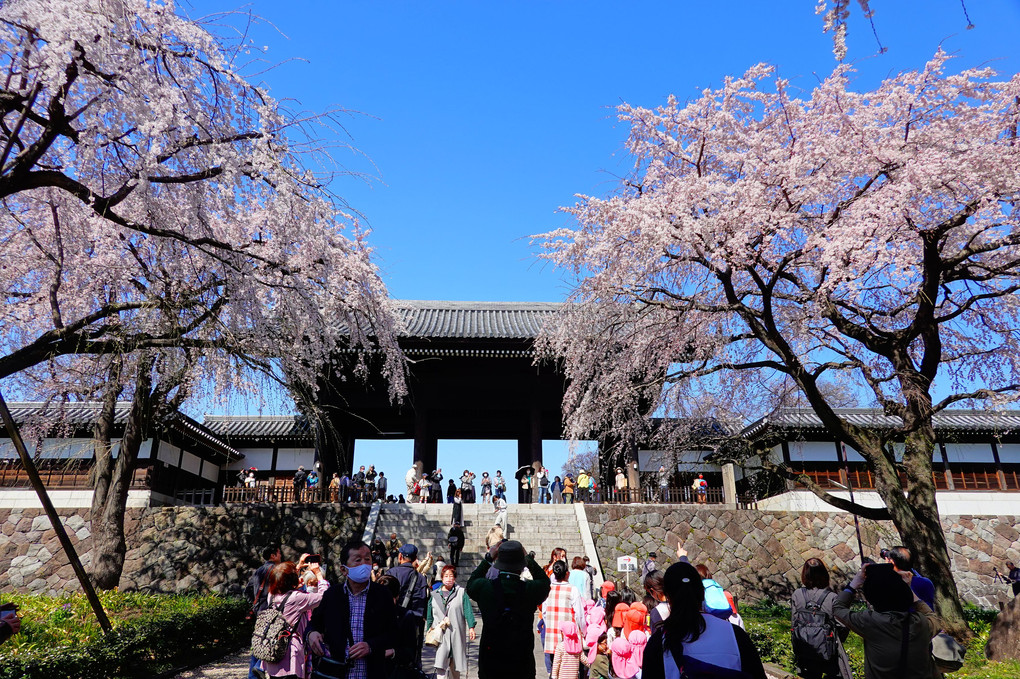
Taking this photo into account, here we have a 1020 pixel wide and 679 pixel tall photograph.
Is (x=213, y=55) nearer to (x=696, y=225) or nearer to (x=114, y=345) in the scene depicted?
(x=114, y=345)

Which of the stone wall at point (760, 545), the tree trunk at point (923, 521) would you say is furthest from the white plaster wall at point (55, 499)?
the tree trunk at point (923, 521)

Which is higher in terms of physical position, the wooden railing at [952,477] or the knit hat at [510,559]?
the wooden railing at [952,477]

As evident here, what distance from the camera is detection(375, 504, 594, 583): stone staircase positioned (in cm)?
1633

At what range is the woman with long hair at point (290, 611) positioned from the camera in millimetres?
5312

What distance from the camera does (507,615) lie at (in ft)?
13.6

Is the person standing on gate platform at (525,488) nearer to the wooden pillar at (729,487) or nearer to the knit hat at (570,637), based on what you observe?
the wooden pillar at (729,487)

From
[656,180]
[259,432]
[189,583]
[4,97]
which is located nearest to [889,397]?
[656,180]

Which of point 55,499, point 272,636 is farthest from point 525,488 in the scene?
point 272,636

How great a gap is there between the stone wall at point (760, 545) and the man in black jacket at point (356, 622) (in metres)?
13.6

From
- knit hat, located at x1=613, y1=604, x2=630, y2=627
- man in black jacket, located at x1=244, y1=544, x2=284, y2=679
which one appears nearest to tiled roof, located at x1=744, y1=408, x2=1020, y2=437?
knit hat, located at x1=613, y1=604, x2=630, y2=627

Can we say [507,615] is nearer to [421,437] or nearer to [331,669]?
[331,669]

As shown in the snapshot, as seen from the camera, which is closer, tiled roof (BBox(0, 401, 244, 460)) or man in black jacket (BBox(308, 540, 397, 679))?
man in black jacket (BBox(308, 540, 397, 679))

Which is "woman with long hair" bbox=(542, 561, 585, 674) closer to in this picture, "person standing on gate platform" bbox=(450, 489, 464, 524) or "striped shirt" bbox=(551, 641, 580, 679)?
"striped shirt" bbox=(551, 641, 580, 679)

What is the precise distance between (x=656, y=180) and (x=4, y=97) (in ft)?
30.1
